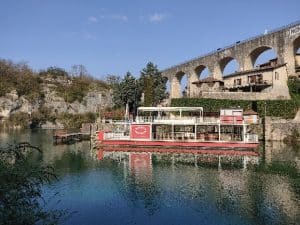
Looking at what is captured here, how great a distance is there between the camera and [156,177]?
34.7 m

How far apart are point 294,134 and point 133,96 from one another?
34497mm

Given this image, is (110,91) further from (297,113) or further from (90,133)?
(297,113)

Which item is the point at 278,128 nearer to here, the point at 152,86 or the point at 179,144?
the point at 179,144

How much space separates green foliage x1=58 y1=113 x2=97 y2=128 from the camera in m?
94.3

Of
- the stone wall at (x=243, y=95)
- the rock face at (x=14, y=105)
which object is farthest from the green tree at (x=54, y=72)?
the stone wall at (x=243, y=95)

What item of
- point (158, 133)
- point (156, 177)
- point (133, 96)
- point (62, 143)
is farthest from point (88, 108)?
point (156, 177)

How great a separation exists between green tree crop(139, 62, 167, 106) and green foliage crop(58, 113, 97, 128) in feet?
54.6

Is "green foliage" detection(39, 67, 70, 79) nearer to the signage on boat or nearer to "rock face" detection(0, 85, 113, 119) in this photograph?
"rock face" detection(0, 85, 113, 119)

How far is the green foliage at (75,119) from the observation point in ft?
309

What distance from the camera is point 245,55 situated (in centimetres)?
7175

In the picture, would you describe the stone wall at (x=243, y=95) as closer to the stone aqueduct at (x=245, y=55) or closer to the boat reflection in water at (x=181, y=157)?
the stone aqueduct at (x=245, y=55)

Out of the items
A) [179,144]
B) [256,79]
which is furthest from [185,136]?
[256,79]

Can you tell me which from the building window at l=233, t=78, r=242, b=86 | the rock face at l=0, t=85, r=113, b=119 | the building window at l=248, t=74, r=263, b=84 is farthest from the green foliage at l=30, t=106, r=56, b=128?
the building window at l=248, t=74, r=263, b=84

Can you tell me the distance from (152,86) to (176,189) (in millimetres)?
53104
